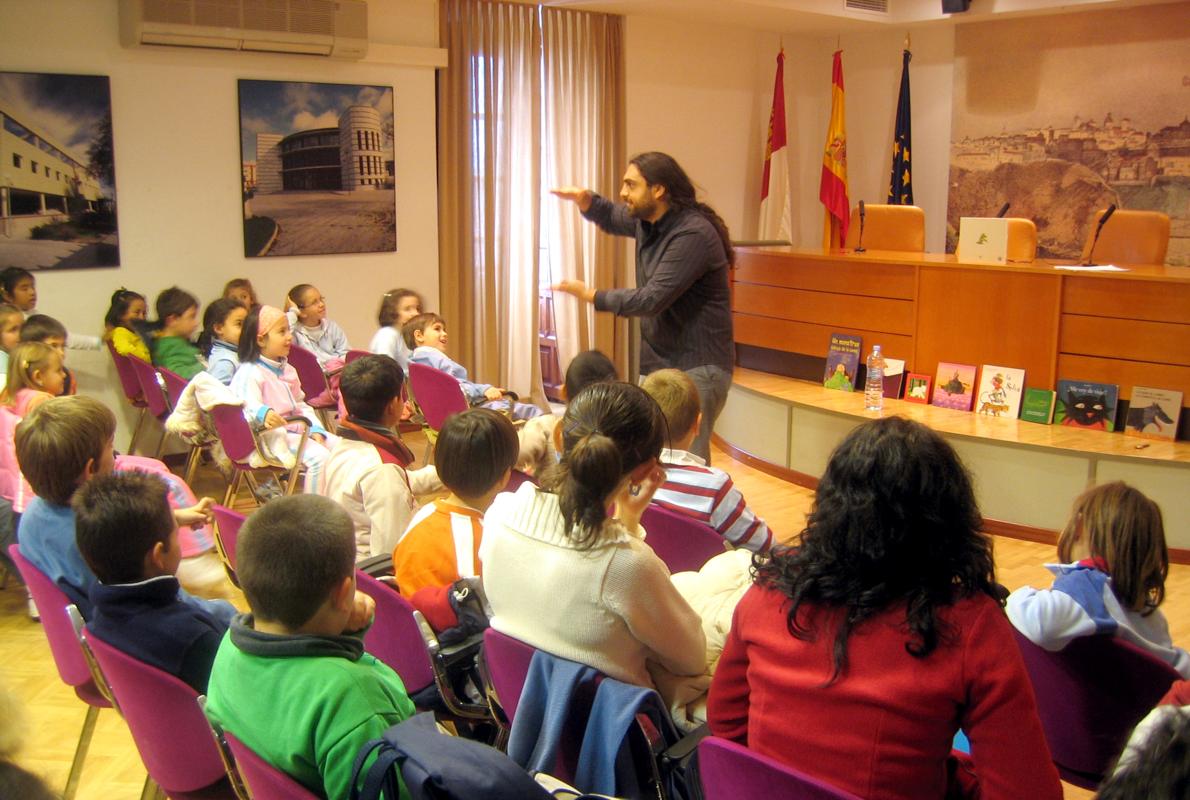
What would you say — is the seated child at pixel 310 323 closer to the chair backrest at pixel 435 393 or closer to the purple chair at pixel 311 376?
the purple chair at pixel 311 376

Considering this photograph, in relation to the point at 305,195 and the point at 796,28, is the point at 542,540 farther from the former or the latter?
the point at 796,28

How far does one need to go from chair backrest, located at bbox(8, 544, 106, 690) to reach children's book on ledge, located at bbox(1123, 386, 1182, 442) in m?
4.51

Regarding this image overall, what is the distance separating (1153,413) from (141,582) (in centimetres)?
454

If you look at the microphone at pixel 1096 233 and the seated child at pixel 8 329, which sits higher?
the microphone at pixel 1096 233

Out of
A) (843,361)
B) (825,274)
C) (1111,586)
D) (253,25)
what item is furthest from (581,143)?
(1111,586)

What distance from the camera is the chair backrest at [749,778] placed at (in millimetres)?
1322

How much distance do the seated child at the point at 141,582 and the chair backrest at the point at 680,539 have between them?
1.07 metres

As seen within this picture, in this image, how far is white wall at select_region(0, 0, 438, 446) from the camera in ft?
17.6

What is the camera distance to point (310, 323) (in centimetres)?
574

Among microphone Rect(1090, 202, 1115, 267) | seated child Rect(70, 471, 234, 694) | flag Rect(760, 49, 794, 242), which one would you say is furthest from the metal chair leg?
flag Rect(760, 49, 794, 242)

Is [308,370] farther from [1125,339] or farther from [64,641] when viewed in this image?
[1125,339]

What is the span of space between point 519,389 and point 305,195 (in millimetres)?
1988

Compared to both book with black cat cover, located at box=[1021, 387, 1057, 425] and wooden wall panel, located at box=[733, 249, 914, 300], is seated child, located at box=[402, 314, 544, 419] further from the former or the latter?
book with black cat cover, located at box=[1021, 387, 1057, 425]

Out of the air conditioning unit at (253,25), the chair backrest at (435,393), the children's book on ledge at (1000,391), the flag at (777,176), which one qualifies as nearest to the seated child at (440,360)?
the chair backrest at (435,393)
